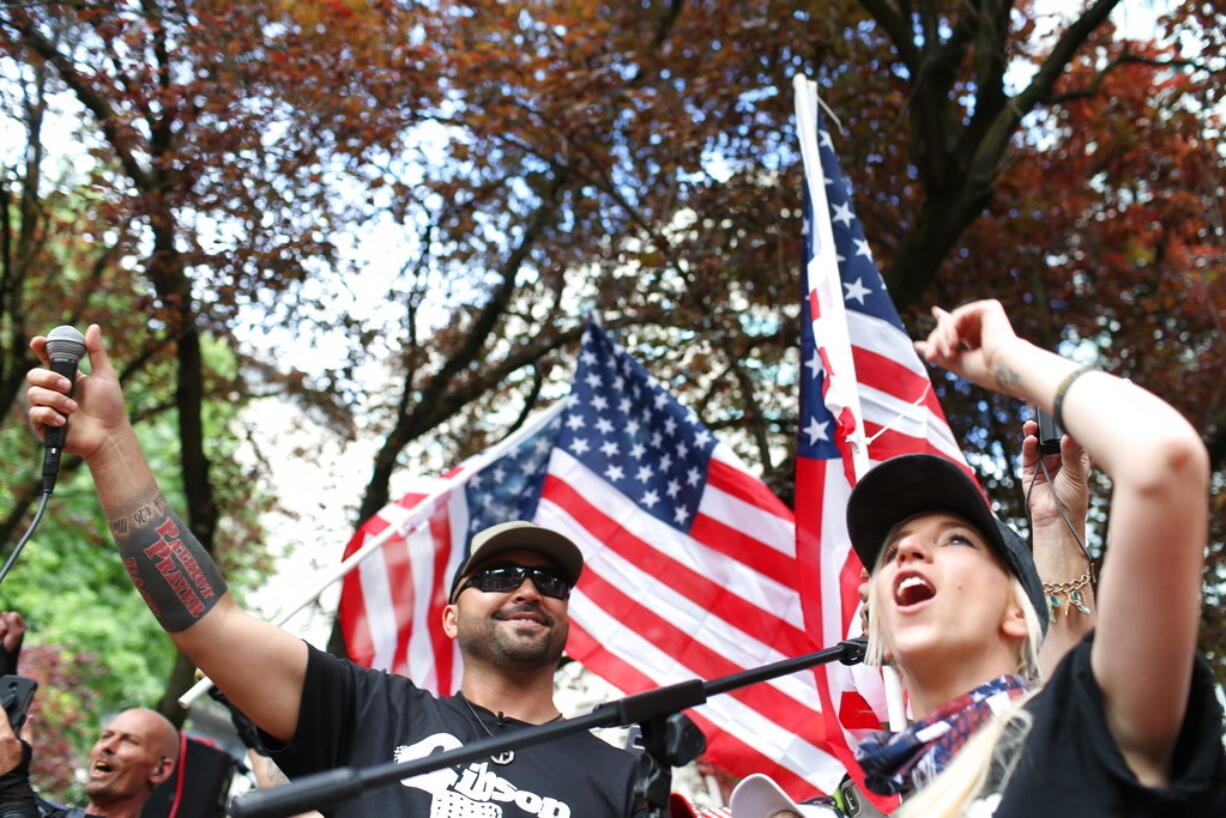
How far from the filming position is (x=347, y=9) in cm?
812

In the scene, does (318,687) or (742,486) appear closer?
(318,687)

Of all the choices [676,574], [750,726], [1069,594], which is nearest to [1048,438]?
[1069,594]

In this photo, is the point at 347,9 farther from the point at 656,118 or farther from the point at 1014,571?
the point at 1014,571

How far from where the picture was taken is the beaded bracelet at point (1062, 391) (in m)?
1.68

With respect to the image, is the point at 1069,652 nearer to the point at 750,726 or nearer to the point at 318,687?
the point at 318,687

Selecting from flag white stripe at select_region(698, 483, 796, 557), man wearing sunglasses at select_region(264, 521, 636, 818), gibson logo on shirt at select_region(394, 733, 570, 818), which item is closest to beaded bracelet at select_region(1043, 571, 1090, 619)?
man wearing sunglasses at select_region(264, 521, 636, 818)

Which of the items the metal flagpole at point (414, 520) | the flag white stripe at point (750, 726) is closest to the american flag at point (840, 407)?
the flag white stripe at point (750, 726)

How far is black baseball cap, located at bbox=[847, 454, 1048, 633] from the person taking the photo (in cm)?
223

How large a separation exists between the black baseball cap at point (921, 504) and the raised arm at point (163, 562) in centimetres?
141

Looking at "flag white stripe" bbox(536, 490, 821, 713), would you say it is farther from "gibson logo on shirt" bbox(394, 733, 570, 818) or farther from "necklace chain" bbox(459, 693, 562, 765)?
"gibson logo on shirt" bbox(394, 733, 570, 818)

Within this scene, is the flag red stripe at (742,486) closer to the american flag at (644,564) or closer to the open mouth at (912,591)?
the american flag at (644,564)

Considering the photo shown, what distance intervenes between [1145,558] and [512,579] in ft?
7.55

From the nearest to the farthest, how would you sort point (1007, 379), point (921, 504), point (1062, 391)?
1. point (1062, 391)
2. point (1007, 379)
3. point (921, 504)

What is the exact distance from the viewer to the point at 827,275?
4.86 m
